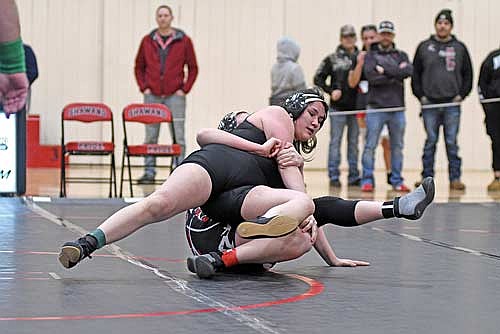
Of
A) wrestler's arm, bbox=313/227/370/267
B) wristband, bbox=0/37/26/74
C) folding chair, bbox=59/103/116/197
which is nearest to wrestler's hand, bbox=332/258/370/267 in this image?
wrestler's arm, bbox=313/227/370/267

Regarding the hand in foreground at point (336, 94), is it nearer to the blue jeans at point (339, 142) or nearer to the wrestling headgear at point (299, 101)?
the blue jeans at point (339, 142)

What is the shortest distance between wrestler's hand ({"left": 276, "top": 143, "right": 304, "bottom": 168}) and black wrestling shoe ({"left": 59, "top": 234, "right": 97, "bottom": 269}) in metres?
0.86

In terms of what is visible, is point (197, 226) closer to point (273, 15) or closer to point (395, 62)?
point (395, 62)

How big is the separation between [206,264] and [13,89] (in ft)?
7.28

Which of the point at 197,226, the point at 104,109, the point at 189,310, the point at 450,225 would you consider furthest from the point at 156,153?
the point at 189,310

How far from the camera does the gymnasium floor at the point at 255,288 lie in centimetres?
385

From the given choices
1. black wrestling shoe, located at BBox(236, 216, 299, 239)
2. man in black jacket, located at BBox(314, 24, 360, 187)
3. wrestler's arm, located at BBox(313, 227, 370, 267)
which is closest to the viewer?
black wrestling shoe, located at BBox(236, 216, 299, 239)

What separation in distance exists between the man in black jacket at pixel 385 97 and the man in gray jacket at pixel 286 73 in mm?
812

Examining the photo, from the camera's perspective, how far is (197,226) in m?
5.08

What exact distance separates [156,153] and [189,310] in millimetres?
6674

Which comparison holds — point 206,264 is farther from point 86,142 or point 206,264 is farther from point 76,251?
point 86,142

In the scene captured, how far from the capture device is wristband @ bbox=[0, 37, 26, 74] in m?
2.57

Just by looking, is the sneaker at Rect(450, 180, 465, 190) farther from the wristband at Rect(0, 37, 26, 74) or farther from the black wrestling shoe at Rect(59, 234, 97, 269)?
the wristband at Rect(0, 37, 26, 74)

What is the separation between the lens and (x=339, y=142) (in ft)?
41.0
